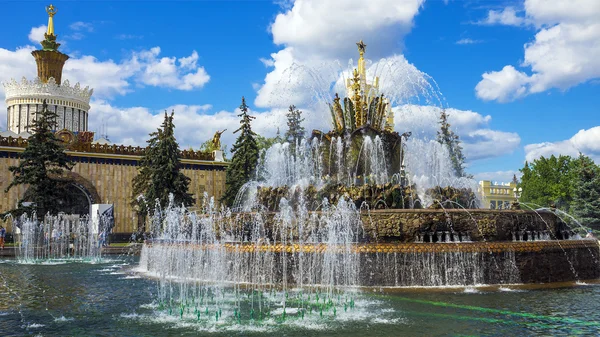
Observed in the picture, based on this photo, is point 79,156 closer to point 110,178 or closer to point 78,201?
point 110,178

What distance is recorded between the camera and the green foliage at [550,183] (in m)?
46.6

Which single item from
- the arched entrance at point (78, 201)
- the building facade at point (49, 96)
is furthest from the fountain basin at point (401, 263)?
the building facade at point (49, 96)

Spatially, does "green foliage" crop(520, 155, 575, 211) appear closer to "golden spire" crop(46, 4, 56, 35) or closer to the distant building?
the distant building

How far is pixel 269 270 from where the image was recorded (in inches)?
437

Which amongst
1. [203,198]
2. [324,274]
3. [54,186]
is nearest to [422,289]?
[324,274]

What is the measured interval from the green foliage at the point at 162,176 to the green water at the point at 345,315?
19.6 m

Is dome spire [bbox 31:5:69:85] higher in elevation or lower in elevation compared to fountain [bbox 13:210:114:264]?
higher

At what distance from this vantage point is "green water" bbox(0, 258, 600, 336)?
6766 millimetres

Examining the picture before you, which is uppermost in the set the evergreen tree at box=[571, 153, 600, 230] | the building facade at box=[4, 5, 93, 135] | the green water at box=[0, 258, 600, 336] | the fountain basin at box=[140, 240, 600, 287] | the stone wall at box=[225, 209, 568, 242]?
the building facade at box=[4, 5, 93, 135]

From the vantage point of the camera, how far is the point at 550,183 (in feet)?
156

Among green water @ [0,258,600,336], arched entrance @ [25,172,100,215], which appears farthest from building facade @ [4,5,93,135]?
green water @ [0,258,600,336]

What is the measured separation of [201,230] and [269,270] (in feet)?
11.5

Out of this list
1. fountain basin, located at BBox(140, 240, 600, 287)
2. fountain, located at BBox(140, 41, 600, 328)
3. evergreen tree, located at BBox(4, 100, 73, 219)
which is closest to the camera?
fountain, located at BBox(140, 41, 600, 328)

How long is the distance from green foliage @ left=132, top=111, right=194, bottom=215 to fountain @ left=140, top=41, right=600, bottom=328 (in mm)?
16475
